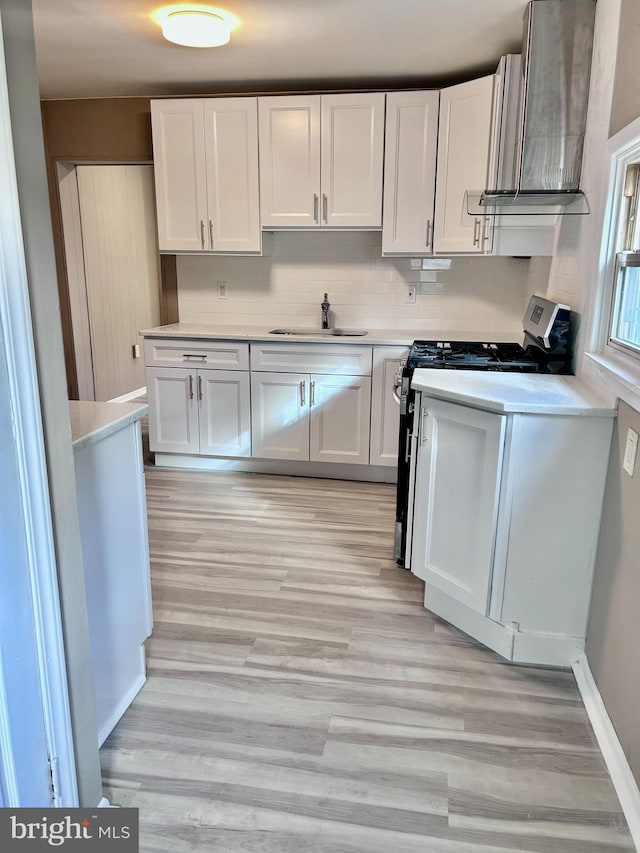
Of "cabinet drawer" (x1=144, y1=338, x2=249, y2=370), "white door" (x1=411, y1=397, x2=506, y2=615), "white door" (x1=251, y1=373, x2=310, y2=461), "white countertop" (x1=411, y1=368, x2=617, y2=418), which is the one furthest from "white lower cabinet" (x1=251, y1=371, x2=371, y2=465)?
"white door" (x1=411, y1=397, x2=506, y2=615)

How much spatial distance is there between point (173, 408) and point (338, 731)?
2.73m

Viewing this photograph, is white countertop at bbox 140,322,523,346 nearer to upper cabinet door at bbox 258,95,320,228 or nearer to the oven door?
upper cabinet door at bbox 258,95,320,228

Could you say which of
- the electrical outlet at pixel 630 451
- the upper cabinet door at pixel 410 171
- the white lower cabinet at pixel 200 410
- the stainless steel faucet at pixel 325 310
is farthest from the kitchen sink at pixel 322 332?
the electrical outlet at pixel 630 451

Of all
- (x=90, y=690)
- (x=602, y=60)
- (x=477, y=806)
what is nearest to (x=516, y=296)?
(x=602, y=60)

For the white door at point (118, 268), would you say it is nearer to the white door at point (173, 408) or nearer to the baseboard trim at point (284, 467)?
the white door at point (173, 408)

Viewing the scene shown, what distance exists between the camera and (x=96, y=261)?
5.48 meters

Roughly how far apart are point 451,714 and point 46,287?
170 cm

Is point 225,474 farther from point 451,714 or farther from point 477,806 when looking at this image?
point 477,806

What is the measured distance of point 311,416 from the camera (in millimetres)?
3994

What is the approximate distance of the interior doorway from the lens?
4.84 m

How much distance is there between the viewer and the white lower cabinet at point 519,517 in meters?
2.06

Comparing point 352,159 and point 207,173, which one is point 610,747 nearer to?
point 352,159

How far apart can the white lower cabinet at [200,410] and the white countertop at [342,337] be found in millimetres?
236

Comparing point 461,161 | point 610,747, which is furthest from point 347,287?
point 610,747
